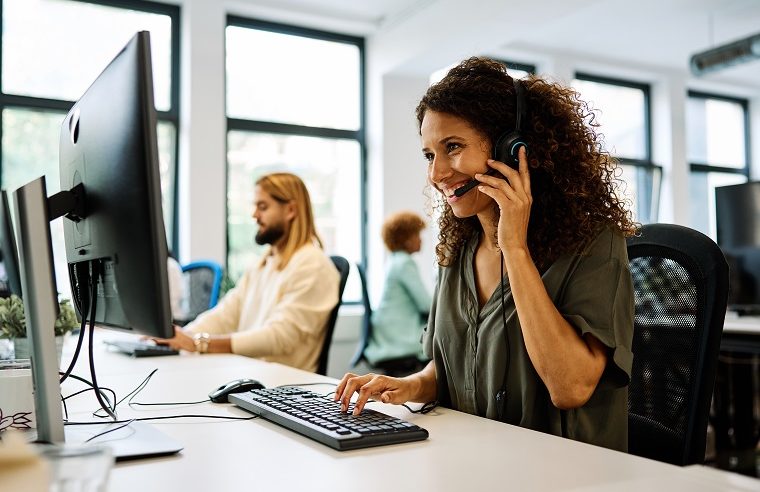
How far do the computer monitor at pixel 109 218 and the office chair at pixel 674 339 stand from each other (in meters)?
0.85

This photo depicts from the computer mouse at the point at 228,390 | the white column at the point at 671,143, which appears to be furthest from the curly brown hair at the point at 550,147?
the white column at the point at 671,143

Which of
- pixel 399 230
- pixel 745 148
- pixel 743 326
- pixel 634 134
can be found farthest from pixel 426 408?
pixel 745 148

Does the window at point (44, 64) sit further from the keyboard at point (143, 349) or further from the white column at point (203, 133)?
the keyboard at point (143, 349)

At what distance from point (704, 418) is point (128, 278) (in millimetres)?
915

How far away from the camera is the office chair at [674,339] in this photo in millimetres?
1142

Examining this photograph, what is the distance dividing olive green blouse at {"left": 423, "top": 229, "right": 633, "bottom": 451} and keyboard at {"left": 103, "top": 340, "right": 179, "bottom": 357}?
41.2 inches

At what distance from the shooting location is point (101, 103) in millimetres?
919

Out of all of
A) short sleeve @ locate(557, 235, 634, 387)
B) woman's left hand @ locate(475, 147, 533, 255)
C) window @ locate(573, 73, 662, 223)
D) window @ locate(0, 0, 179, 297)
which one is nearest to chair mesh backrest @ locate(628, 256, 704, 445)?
short sleeve @ locate(557, 235, 634, 387)

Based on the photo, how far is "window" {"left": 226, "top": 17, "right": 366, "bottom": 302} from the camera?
495 cm

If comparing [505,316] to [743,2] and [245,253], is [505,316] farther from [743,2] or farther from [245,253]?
[743,2]

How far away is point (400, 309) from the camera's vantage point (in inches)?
150

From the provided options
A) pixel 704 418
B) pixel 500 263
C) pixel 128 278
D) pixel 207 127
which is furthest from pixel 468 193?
pixel 207 127

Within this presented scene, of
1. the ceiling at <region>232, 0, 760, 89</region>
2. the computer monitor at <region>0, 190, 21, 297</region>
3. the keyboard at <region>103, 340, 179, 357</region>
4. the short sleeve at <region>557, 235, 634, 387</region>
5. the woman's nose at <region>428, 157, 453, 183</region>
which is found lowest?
the keyboard at <region>103, 340, 179, 357</region>

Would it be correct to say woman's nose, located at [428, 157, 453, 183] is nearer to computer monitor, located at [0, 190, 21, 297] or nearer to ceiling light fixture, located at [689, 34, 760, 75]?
computer monitor, located at [0, 190, 21, 297]
